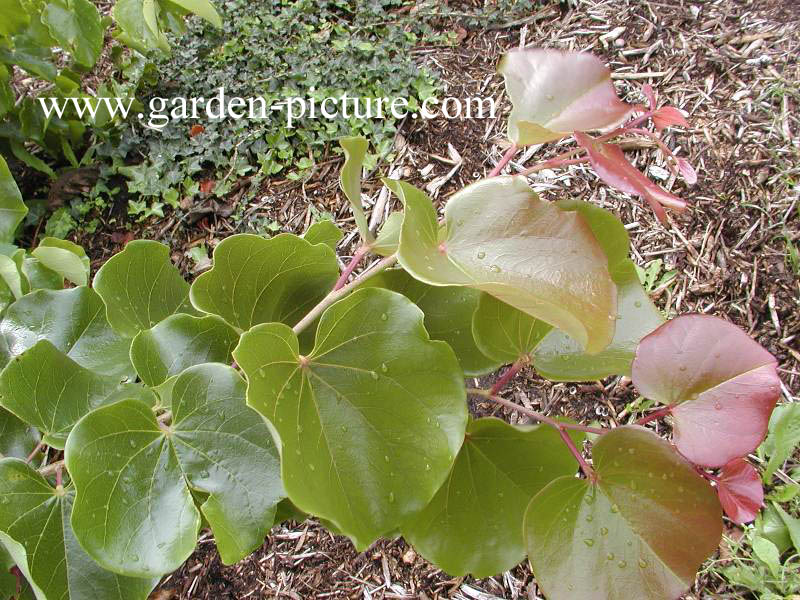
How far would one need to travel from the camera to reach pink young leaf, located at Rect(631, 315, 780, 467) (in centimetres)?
54

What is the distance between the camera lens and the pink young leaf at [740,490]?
568mm

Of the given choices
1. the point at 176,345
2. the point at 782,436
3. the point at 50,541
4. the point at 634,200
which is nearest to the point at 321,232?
the point at 176,345

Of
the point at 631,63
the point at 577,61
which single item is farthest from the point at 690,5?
the point at 577,61

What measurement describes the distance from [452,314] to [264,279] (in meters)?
0.21

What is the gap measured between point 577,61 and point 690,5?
1.89 meters

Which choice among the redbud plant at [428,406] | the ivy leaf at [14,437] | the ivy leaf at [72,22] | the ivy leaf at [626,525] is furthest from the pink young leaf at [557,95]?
the ivy leaf at [72,22]

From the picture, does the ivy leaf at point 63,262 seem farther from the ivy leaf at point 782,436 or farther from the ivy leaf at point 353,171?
the ivy leaf at point 782,436

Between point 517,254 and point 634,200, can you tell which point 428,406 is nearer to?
point 517,254

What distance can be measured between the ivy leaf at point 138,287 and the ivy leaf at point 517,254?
1.12 ft

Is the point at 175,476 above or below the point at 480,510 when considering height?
above

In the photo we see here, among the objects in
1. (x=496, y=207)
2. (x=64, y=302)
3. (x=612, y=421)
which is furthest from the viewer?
(x=612, y=421)

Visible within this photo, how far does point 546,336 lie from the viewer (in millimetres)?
708

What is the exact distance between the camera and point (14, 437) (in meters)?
0.79

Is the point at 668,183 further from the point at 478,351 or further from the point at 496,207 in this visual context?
the point at 496,207
